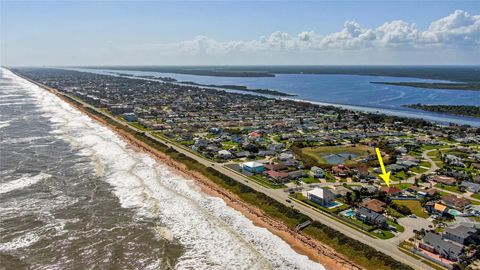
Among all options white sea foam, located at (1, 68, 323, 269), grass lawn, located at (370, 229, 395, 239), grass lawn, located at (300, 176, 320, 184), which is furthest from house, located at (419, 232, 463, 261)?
grass lawn, located at (300, 176, 320, 184)

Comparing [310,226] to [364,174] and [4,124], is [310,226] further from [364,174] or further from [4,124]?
[4,124]

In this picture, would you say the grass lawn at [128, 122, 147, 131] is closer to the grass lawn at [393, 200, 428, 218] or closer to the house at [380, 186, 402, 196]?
the house at [380, 186, 402, 196]

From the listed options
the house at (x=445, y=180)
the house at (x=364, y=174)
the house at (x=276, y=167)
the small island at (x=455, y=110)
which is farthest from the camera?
the small island at (x=455, y=110)

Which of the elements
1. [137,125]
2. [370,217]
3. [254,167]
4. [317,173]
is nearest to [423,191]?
[370,217]

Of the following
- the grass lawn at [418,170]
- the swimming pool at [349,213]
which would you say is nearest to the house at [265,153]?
the grass lawn at [418,170]

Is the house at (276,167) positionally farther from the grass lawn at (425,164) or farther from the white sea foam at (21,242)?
the white sea foam at (21,242)
